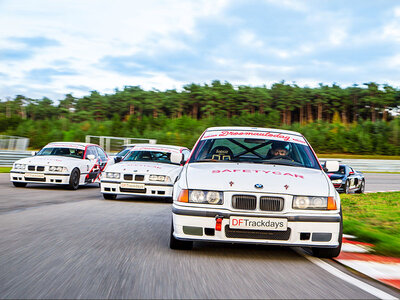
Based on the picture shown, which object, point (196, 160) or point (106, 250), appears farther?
point (196, 160)

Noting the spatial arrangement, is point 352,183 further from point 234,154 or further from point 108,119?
point 108,119

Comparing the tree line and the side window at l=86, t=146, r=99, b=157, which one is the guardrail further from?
the tree line

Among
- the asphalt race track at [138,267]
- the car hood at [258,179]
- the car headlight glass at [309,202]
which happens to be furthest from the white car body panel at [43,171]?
the car headlight glass at [309,202]

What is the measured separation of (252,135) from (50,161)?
9.23m

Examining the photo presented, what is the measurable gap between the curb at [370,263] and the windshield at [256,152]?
115 cm

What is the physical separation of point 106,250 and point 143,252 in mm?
429

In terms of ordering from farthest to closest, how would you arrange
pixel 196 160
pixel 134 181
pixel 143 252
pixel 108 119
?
1. pixel 108 119
2. pixel 134 181
3. pixel 196 160
4. pixel 143 252

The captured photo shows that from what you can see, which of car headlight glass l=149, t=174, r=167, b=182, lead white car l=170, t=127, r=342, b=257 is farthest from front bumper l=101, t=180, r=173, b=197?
lead white car l=170, t=127, r=342, b=257

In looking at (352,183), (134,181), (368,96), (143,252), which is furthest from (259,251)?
(368,96)

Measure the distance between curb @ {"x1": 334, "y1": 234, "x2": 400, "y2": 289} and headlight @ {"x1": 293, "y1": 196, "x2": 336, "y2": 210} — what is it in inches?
24.9

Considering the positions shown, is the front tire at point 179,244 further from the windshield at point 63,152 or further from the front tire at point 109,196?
the windshield at point 63,152

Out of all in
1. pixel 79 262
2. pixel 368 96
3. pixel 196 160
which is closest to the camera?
pixel 79 262

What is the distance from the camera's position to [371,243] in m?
6.59

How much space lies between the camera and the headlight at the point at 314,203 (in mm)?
5066
